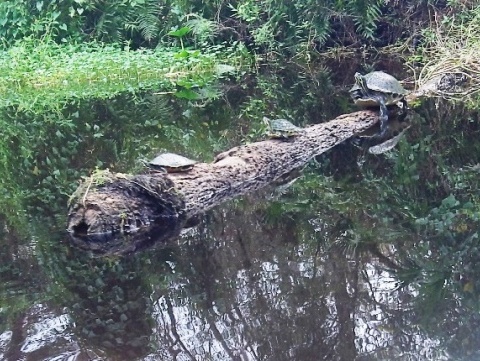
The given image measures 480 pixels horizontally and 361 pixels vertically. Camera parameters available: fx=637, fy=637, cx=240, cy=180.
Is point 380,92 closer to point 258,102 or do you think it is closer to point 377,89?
point 377,89

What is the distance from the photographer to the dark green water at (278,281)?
2465 mm

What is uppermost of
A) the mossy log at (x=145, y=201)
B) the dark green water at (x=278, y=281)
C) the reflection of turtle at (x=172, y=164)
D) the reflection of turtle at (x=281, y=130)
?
the reflection of turtle at (x=281, y=130)

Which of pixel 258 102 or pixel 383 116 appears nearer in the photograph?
pixel 383 116

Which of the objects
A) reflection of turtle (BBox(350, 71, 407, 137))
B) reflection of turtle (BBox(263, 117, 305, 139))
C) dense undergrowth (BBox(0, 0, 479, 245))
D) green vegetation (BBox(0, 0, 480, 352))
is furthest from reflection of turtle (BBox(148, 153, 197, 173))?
reflection of turtle (BBox(350, 71, 407, 137))

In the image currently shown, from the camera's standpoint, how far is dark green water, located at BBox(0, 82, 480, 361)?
8.09 feet

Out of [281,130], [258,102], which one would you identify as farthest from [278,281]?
[258,102]

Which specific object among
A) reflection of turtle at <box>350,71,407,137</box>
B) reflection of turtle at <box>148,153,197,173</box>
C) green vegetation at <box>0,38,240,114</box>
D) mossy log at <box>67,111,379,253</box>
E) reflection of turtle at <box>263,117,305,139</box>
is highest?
green vegetation at <box>0,38,240,114</box>

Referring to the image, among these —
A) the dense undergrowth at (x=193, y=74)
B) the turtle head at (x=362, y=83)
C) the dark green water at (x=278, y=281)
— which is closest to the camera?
the dark green water at (x=278, y=281)

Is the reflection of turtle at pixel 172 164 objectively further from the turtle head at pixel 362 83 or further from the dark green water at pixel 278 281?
the turtle head at pixel 362 83

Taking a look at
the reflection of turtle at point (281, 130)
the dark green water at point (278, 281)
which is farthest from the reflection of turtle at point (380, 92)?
the dark green water at point (278, 281)

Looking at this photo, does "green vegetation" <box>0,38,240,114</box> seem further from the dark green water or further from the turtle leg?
the dark green water

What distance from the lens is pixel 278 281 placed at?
2.96 meters

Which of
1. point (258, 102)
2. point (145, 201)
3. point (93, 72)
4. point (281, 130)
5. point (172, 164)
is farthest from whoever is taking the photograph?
point (93, 72)

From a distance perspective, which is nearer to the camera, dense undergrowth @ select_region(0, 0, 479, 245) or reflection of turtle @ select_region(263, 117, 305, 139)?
reflection of turtle @ select_region(263, 117, 305, 139)
